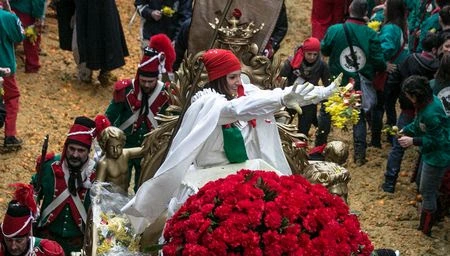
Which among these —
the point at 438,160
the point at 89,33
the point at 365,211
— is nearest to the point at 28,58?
the point at 89,33

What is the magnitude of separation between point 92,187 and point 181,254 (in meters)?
2.38

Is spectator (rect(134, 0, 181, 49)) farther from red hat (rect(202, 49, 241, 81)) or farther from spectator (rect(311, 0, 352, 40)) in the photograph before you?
red hat (rect(202, 49, 241, 81))

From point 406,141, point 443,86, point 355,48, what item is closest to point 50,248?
point 406,141

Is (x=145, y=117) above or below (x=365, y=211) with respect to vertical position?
above

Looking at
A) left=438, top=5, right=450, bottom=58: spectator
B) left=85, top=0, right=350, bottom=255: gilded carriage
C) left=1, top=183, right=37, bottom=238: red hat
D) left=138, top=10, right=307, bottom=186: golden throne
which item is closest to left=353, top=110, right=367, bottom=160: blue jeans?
left=438, top=5, right=450, bottom=58: spectator

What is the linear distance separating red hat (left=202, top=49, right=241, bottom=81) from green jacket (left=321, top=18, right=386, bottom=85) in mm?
4000

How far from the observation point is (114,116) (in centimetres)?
905

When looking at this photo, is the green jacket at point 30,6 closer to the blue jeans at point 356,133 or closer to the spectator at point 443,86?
the blue jeans at point 356,133

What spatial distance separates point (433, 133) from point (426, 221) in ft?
3.46

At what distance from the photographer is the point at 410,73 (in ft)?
34.4

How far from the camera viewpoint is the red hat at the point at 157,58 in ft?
29.2

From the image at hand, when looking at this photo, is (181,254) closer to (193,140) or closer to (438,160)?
(193,140)

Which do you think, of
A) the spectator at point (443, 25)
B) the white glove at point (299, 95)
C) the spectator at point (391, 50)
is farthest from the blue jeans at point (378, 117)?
the white glove at point (299, 95)

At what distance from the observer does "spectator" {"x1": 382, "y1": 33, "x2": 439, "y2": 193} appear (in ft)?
33.7
